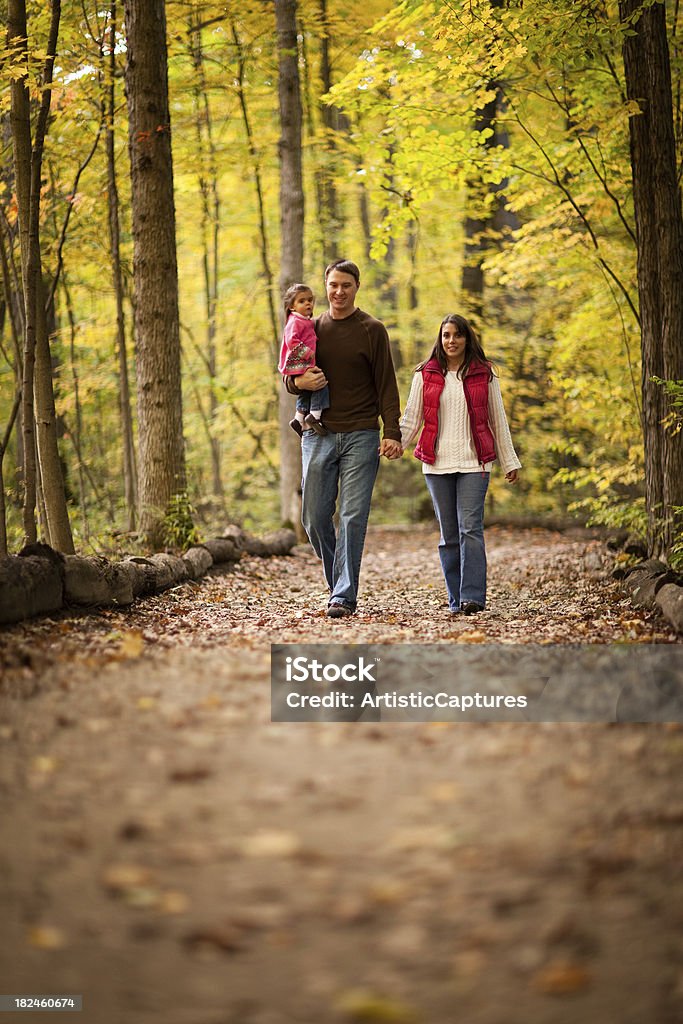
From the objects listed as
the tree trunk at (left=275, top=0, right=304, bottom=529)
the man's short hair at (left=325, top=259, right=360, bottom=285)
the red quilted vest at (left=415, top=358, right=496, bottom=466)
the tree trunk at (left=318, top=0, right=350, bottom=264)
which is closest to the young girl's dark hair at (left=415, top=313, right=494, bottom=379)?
the red quilted vest at (left=415, top=358, right=496, bottom=466)

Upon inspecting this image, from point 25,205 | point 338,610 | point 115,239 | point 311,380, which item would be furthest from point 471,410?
point 115,239

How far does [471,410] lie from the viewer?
22.2ft

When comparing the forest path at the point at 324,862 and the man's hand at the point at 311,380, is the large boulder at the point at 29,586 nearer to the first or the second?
the forest path at the point at 324,862

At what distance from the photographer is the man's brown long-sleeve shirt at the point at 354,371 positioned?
6332 millimetres

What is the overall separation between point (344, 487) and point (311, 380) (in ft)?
2.47

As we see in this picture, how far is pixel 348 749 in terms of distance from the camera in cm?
339

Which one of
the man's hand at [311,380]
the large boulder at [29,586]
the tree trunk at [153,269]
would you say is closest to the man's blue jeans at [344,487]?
the man's hand at [311,380]

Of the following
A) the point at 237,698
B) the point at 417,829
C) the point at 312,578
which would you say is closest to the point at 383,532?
the point at 312,578

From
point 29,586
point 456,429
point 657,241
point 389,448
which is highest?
point 657,241

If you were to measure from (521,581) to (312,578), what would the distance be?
6.81 ft

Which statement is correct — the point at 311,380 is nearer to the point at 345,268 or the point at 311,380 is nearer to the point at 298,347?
the point at 298,347

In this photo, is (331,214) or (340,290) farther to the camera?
(331,214)

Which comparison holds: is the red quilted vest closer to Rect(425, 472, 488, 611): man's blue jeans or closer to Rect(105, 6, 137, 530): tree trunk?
Rect(425, 472, 488, 611): man's blue jeans

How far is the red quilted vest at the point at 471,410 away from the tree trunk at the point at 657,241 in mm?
1576
